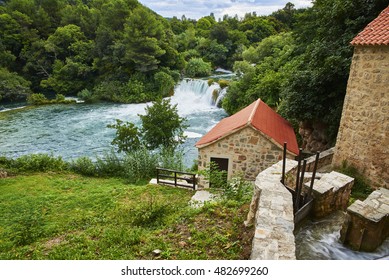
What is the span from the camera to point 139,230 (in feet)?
19.7

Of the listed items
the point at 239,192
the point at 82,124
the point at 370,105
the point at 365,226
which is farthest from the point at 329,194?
the point at 82,124

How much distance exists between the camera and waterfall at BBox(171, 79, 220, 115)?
96.3 ft

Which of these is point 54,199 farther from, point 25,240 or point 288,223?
point 288,223

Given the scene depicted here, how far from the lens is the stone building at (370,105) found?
6.96 meters

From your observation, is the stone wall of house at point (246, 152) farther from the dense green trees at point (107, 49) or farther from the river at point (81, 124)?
the dense green trees at point (107, 49)

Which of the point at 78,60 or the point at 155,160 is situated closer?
the point at 155,160

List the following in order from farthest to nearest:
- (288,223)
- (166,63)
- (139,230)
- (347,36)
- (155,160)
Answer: (166,63) → (155,160) → (347,36) → (139,230) → (288,223)

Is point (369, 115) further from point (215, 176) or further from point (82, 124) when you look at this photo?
point (82, 124)

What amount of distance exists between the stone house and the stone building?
250cm

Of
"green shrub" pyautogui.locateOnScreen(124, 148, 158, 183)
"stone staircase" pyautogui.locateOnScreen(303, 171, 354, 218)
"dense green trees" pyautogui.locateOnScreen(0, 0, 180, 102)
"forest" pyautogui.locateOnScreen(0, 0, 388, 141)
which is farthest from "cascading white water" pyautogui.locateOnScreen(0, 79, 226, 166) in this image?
"stone staircase" pyautogui.locateOnScreen(303, 171, 354, 218)

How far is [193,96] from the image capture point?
32.8 metres
